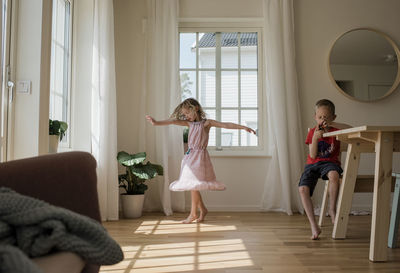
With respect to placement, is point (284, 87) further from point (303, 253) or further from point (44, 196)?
point (44, 196)

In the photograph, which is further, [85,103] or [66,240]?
[85,103]

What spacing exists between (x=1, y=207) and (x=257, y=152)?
3.43 metres

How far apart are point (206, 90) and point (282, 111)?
2.78 feet

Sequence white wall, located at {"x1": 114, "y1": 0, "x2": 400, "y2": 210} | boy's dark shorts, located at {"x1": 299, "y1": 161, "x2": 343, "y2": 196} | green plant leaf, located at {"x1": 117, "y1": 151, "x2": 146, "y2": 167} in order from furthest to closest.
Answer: white wall, located at {"x1": 114, "y1": 0, "x2": 400, "y2": 210}, green plant leaf, located at {"x1": 117, "y1": 151, "x2": 146, "y2": 167}, boy's dark shorts, located at {"x1": 299, "y1": 161, "x2": 343, "y2": 196}

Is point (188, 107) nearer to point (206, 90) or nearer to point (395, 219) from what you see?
point (206, 90)

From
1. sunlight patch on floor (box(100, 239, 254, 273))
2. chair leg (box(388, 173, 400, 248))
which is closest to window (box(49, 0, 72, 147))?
sunlight patch on floor (box(100, 239, 254, 273))

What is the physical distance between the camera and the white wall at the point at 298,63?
4059 millimetres

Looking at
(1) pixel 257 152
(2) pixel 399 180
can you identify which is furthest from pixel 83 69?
(2) pixel 399 180

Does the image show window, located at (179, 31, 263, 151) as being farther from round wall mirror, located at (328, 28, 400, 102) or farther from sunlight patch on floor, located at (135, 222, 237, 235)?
Result: sunlight patch on floor, located at (135, 222, 237, 235)

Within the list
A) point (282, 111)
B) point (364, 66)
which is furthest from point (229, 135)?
point (364, 66)

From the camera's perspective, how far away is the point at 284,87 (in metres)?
3.99

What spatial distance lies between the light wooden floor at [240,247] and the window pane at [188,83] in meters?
1.39

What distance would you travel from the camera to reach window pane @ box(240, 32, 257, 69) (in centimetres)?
423

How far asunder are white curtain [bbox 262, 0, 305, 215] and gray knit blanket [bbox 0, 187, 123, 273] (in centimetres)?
317
